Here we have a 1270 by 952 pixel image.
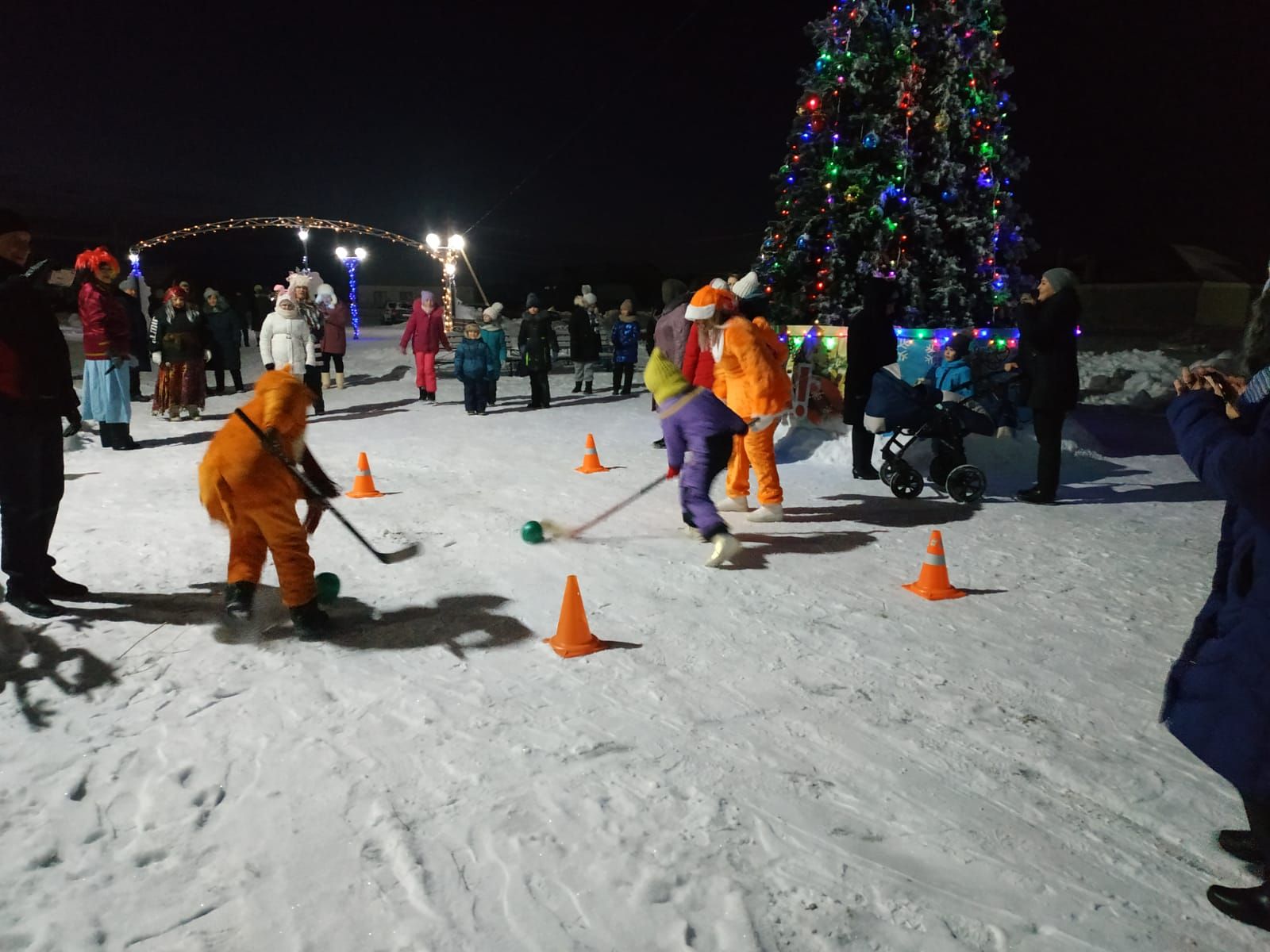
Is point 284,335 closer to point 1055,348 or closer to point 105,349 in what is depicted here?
point 105,349

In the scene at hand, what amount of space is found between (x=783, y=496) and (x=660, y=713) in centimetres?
460

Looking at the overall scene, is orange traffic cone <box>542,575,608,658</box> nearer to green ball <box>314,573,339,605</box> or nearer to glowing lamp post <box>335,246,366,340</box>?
green ball <box>314,573,339,605</box>

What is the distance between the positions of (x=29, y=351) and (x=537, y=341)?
1003 centimetres

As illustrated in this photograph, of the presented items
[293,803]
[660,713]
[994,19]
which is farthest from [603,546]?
[994,19]

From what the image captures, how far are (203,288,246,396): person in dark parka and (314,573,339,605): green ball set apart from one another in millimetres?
11512

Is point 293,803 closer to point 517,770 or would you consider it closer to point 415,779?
point 415,779

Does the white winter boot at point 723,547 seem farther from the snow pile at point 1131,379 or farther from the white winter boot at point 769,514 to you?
the snow pile at point 1131,379

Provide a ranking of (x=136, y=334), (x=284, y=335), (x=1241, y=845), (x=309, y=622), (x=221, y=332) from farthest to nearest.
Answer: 1. (x=221, y=332)
2. (x=136, y=334)
3. (x=284, y=335)
4. (x=309, y=622)
5. (x=1241, y=845)

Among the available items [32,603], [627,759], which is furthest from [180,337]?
[627,759]

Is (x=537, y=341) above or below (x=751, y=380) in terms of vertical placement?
above

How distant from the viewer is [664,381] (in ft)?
20.1

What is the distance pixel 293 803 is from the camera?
3139 mm

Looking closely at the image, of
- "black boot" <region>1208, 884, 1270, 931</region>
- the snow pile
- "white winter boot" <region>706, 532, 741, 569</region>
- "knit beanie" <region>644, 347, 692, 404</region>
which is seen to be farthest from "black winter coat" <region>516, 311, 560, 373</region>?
"black boot" <region>1208, 884, 1270, 931</region>

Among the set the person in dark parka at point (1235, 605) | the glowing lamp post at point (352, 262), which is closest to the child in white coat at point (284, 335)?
the person in dark parka at point (1235, 605)
